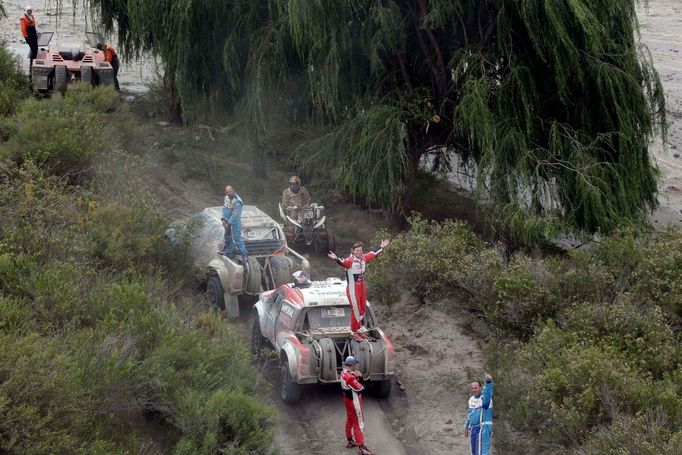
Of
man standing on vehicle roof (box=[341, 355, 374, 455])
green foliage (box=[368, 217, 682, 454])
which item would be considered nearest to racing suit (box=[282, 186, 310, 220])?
green foliage (box=[368, 217, 682, 454])

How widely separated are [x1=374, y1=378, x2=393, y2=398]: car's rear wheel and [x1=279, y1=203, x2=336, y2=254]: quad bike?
5845mm

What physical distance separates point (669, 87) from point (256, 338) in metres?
25.4

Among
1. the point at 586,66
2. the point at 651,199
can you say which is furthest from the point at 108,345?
the point at 651,199

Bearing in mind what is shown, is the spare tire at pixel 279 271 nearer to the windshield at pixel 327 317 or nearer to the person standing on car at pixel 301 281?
the person standing on car at pixel 301 281

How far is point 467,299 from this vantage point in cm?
1666

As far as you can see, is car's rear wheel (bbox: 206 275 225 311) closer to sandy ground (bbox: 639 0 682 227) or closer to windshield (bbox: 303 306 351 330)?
windshield (bbox: 303 306 351 330)

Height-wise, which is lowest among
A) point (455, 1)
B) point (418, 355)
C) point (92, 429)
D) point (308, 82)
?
point (418, 355)

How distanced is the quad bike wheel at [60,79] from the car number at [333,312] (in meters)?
12.8

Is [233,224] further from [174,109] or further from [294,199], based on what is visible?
[174,109]

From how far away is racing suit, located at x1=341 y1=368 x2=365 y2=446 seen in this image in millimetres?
12023

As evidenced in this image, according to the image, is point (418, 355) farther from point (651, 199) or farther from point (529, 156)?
point (651, 199)

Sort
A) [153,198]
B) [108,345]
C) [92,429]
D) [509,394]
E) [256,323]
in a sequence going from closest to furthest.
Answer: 1. [92,429]
2. [108,345]
3. [509,394]
4. [256,323]
5. [153,198]

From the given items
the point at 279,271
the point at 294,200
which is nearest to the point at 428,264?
the point at 279,271

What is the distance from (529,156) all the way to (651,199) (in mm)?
3792
